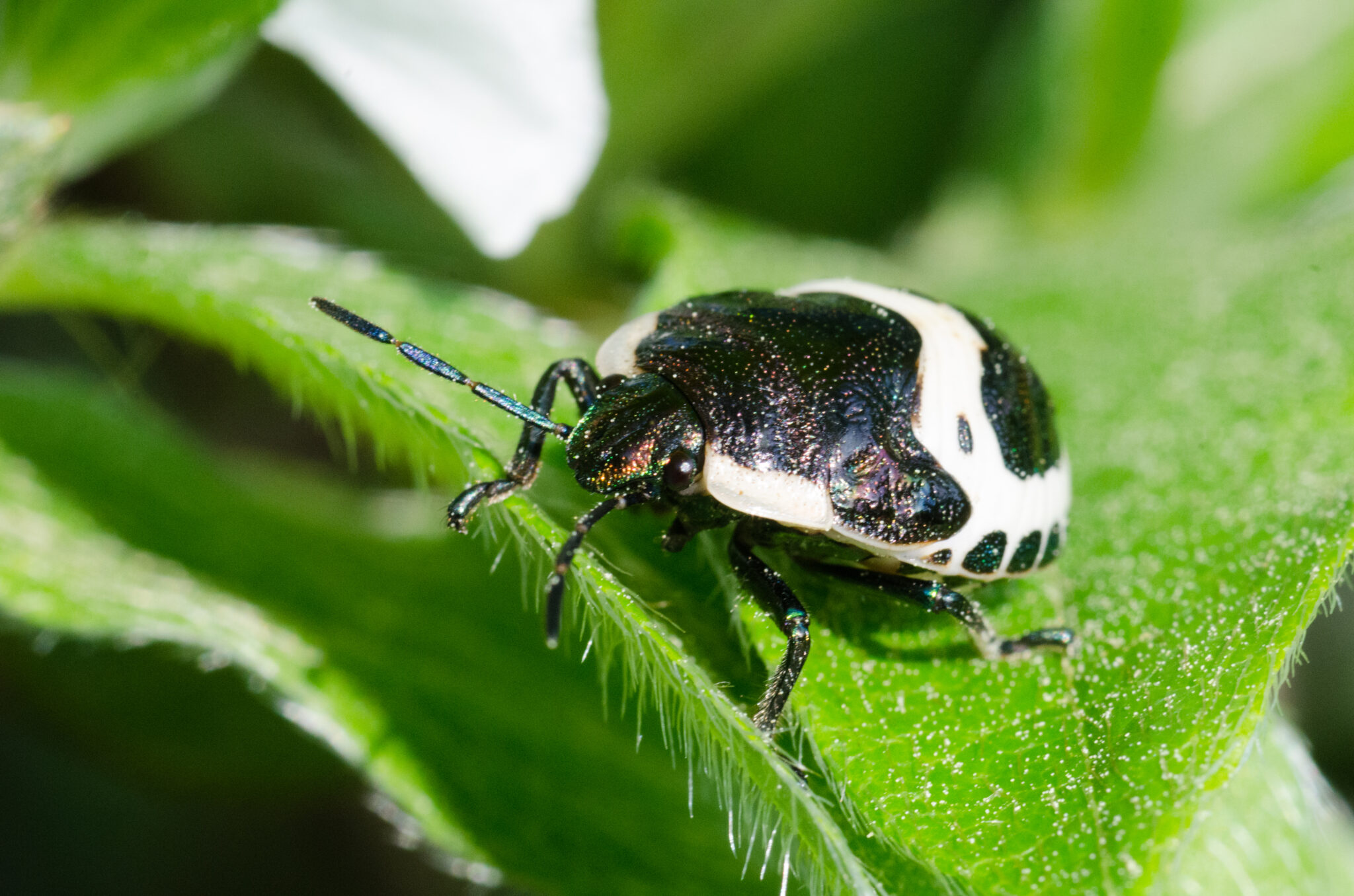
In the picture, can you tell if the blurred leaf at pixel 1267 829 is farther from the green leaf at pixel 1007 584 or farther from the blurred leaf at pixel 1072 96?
the blurred leaf at pixel 1072 96

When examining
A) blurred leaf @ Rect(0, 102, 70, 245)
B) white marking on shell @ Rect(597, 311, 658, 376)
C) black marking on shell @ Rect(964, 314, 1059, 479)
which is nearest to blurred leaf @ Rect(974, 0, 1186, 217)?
black marking on shell @ Rect(964, 314, 1059, 479)

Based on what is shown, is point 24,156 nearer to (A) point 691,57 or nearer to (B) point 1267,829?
(A) point 691,57

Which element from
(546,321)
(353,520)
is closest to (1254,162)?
(546,321)

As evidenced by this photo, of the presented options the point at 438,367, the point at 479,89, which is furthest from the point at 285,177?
the point at 438,367

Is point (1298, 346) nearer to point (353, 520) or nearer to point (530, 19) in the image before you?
point (530, 19)

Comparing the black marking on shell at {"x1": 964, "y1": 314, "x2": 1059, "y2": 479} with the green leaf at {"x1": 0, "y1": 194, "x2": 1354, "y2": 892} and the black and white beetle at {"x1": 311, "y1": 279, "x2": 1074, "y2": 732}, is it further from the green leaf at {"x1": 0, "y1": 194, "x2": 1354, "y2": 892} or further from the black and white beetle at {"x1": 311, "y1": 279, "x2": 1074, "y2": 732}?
the green leaf at {"x1": 0, "y1": 194, "x2": 1354, "y2": 892}

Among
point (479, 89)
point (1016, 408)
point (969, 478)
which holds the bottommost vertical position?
point (969, 478)
